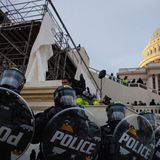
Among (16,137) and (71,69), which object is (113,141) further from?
(71,69)

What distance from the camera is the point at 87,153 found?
10.7 ft

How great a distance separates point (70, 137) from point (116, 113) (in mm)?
892

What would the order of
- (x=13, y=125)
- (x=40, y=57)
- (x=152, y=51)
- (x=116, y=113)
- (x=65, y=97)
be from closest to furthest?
(x=13, y=125), (x=65, y=97), (x=116, y=113), (x=40, y=57), (x=152, y=51)

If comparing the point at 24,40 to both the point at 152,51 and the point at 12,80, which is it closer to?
the point at 12,80

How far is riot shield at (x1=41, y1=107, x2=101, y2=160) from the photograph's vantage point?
3152 millimetres

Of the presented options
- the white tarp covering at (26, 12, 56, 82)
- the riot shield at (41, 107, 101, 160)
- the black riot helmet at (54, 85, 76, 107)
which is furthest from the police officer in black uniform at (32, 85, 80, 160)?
the white tarp covering at (26, 12, 56, 82)

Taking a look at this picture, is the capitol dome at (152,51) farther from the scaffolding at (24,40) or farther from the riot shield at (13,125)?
the riot shield at (13,125)

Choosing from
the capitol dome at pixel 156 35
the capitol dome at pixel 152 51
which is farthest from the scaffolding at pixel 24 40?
the capitol dome at pixel 156 35

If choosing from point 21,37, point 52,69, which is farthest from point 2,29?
point 52,69

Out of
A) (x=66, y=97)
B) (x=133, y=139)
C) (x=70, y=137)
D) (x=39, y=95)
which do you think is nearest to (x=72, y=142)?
(x=70, y=137)

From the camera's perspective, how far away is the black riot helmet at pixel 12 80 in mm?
3209

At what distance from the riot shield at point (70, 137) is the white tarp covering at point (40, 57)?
10.3 ft

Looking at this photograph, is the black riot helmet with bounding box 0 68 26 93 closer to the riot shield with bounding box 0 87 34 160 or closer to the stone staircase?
the riot shield with bounding box 0 87 34 160

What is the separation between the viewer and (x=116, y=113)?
12.9ft
